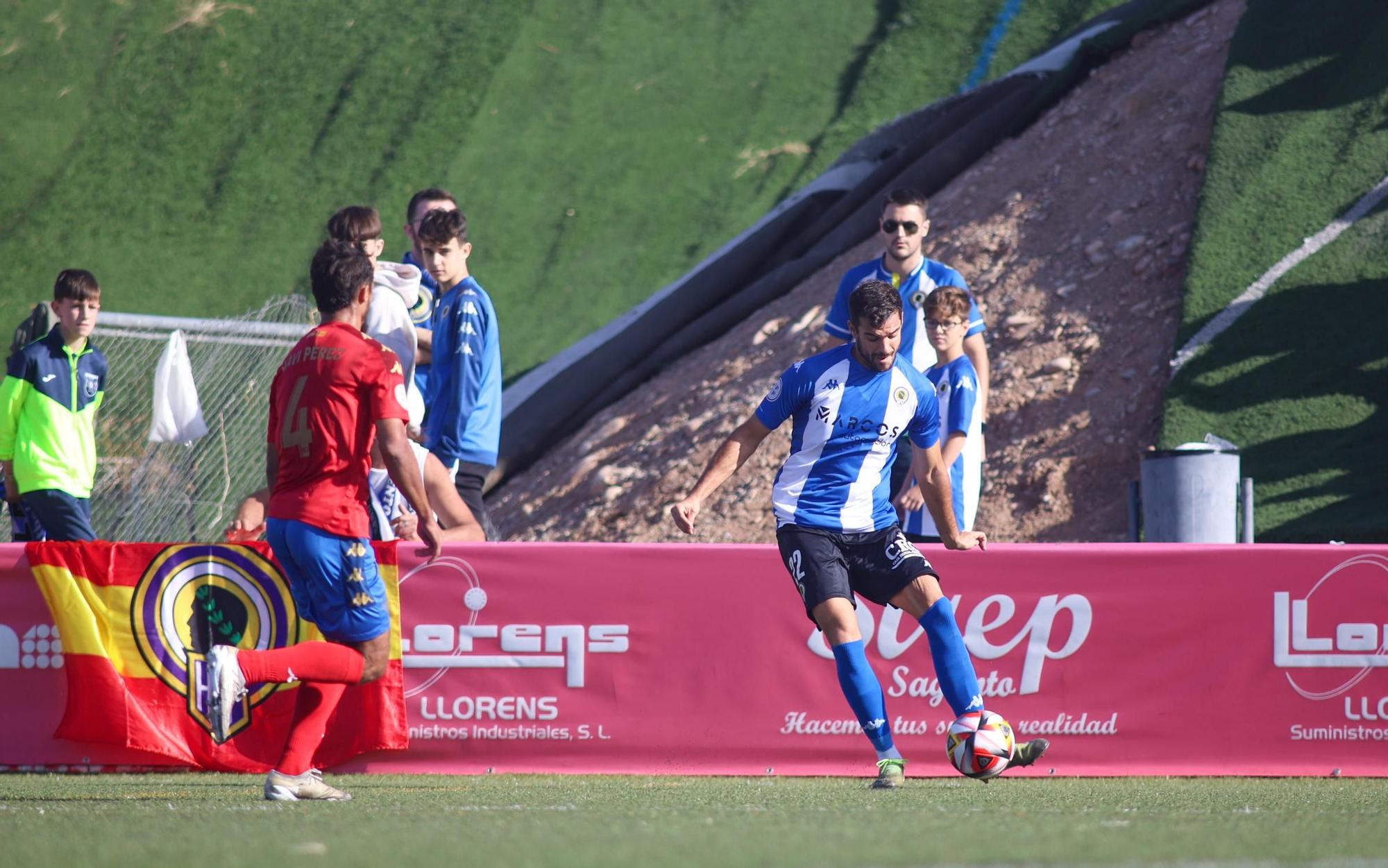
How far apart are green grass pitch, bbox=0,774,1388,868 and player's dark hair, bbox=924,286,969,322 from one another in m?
2.26

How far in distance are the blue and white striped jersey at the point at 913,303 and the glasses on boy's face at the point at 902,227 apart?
183 mm

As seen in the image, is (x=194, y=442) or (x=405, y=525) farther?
(x=194, y=442)

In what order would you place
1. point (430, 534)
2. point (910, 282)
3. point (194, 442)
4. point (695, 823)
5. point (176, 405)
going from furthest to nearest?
point (194, 442) → point (176, 405) → point (910, 282) → point (430, 534) → point (695, 823)

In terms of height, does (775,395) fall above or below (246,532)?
above

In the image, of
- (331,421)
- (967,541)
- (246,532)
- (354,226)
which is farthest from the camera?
(246,532)

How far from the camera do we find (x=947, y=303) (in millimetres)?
7207

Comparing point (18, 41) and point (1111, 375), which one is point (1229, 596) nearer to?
point (1111, 375)

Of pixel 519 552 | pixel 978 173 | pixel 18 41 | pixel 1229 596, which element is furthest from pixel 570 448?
pixel 18 41

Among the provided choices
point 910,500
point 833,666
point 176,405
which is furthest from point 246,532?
point 910,500

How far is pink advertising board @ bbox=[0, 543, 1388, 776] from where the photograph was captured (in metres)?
6.66

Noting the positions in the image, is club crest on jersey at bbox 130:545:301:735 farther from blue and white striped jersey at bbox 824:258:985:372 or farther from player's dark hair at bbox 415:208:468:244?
blue and white striped jersey at bbox 824:258:985:372

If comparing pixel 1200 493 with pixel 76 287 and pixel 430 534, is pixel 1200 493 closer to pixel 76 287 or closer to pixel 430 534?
pixel 430 534

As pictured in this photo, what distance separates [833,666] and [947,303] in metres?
1.86

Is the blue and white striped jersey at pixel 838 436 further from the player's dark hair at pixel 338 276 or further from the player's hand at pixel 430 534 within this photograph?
the player's dark hair at pixel 338 276
